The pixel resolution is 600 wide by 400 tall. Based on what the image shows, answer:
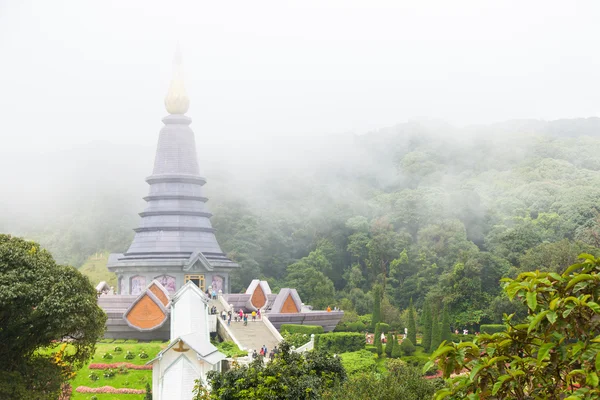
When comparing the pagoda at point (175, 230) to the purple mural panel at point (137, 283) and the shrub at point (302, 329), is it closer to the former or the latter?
the purple mural panel at point (137, 283)

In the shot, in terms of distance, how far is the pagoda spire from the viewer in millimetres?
48000

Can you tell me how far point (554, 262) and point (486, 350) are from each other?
3618cm

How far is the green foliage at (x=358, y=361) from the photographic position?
1104 inches

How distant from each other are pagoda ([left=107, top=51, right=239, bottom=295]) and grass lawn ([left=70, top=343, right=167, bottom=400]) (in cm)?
1045

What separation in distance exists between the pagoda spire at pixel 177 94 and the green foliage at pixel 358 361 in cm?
2251

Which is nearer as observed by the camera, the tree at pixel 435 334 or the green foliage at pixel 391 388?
the green foliage at pixel 391 388

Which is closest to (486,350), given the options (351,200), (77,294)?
(77,294)

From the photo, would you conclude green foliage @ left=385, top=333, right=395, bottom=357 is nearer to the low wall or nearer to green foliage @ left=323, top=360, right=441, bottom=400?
the low wall

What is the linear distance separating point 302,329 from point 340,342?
3.04 meters

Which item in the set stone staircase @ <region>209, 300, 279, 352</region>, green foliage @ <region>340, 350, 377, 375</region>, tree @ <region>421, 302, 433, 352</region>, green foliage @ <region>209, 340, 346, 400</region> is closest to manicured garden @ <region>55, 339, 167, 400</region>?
stone staircase @ <region>209, 300, 279, 352</region>

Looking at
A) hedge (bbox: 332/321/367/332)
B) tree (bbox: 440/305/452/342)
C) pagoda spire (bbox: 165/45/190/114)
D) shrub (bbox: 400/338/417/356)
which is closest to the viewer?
tree (bbox: 440/305/452/342)

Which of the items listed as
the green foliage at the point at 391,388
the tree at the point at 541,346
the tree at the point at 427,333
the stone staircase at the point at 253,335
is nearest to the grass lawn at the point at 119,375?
the stone staircase at the point at 253,335

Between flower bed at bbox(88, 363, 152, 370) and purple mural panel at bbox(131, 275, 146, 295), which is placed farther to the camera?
purple mural panel at bbox(131, 275, 146, 295)

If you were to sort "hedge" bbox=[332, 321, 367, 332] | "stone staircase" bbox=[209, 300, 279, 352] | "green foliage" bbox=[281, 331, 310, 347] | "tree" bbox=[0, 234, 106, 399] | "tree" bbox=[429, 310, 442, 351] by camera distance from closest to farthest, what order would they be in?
"tree" bbox=[0, 234, 106, 399]
"green foliage" bbox=[281, 331, 310, 347]
"stone staircase" bbox=[209, 300, 279, 352]
"tree" bbox=[429, 310, 442, 351]
"hedge" bbox=[332, 321, 367, 332]
